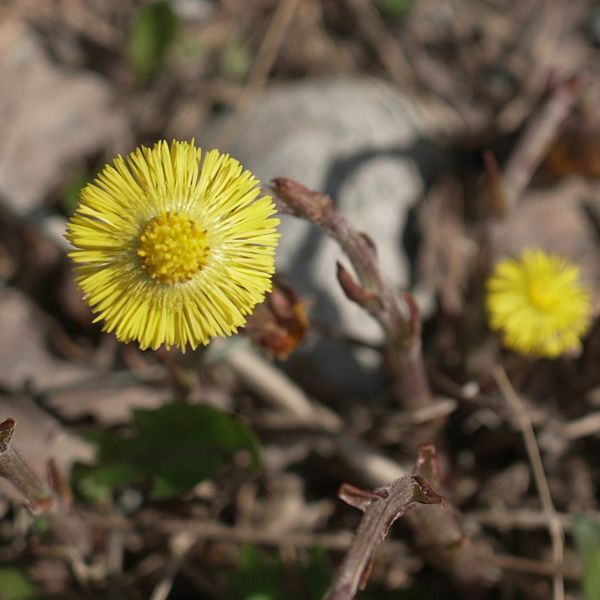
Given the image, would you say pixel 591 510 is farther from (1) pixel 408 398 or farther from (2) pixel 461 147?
(2) pixel 461 147

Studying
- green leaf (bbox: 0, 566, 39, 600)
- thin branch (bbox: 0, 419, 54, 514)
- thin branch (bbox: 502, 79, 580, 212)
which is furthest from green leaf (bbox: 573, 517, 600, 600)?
green leaf (bbox: 0, 566, 39, 600)

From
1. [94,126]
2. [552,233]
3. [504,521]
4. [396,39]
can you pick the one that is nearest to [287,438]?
A: [504,521]

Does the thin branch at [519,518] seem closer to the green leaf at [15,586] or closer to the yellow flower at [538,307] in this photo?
the yellow flower at [538,307]

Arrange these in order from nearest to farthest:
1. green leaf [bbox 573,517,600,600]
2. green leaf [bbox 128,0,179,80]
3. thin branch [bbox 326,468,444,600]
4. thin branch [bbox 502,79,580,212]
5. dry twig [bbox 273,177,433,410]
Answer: thin branch [bbox 326,468,444,600], dry twig [bbox 273,177,433,410], green leaf [bbox 573,517,600,600], thin branch [bbox 502,79,580,212], green leaf [bbox 128,0,179,80]

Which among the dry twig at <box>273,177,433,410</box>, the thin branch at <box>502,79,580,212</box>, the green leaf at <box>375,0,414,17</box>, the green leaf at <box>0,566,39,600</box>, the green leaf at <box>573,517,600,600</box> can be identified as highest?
the green leaf at <box>375,0,414,17</box>

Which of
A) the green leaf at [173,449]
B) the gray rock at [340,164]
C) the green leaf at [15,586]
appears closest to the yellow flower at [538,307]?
the gray rock at [340,164]

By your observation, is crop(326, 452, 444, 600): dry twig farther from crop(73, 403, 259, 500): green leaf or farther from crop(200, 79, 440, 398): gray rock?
crop(200, 79, 440, 398): gray rock
